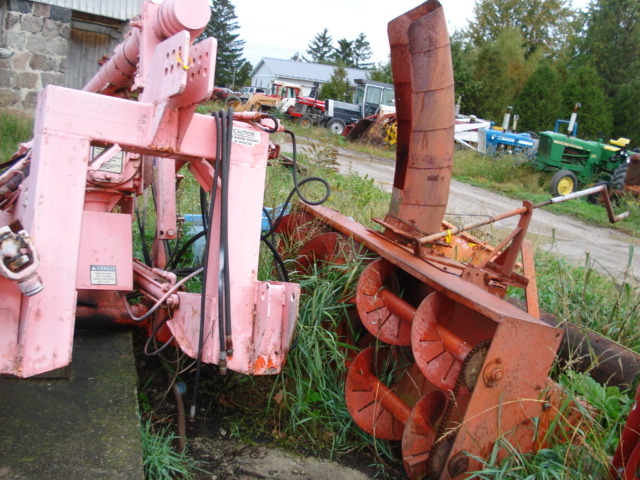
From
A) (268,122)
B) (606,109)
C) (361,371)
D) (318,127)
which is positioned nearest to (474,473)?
(361,371)

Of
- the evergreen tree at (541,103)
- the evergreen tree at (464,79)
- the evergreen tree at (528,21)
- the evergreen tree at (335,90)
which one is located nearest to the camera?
the evergreen tree at (541,103)

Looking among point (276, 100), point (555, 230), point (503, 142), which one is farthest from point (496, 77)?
point (555, 230)

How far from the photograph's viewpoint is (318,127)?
1091 inches

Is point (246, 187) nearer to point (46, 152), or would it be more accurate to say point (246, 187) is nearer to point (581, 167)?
point (46, 152)

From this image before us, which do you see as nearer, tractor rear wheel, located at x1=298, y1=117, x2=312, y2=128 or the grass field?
the grass field

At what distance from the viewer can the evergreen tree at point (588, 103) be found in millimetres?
28594

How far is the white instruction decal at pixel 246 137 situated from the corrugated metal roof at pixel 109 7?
388 inches

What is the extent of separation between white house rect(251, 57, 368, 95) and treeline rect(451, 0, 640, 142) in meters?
19.1

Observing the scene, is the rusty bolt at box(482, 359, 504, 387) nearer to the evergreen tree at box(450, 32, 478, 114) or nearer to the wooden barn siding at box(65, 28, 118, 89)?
the wooden barn siding at box(65, 28, 118, 89)

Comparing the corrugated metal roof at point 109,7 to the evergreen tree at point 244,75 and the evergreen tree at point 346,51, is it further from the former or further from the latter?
the evergreen tree at point 346,51

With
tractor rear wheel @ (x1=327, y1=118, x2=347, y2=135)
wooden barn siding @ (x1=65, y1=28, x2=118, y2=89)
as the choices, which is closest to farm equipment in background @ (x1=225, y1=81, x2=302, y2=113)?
tractor rear wheel @ (x1=327, y1=118, x2=347, y2=135)

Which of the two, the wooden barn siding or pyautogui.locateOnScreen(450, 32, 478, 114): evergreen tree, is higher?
pyautogui.locateOnScreen(450, 32, 478, 114): evergreen tree

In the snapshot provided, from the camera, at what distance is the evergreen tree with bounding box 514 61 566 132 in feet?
96.9

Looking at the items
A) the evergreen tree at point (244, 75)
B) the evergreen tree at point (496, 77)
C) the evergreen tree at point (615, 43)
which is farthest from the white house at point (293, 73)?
the evergreen tree at point (615, 43)
